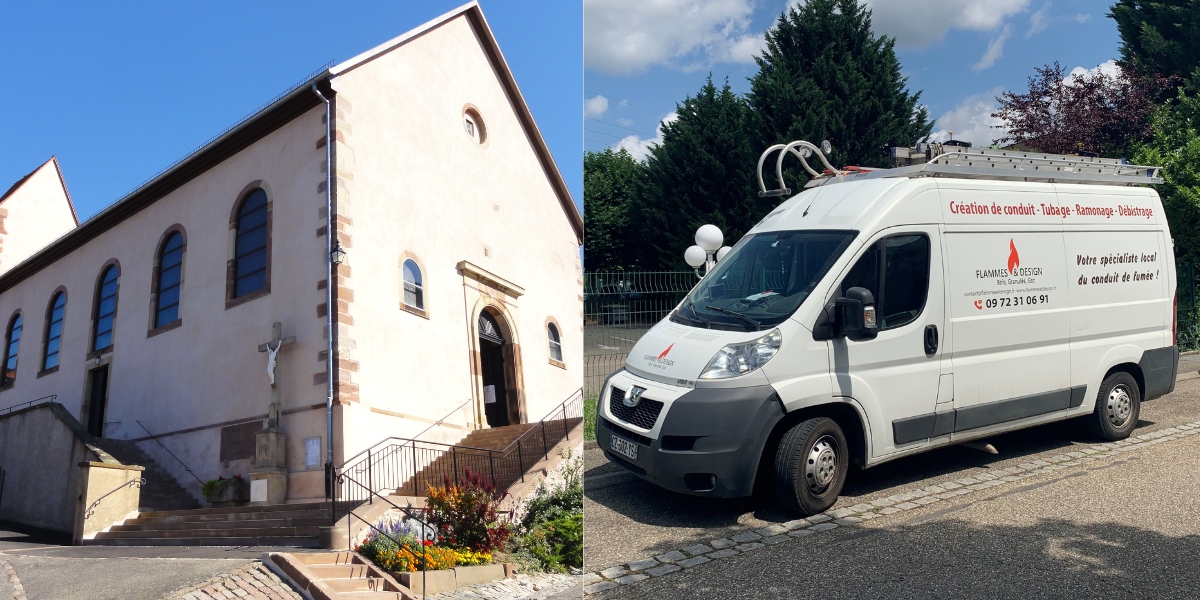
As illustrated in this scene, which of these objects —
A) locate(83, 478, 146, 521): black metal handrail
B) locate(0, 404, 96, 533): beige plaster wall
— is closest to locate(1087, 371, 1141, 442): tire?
locate(83, 478, 146, 521): black metal handrail

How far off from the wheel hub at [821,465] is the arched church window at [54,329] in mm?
3356

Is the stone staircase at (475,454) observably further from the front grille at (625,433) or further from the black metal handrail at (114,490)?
the front grille at (625,433)

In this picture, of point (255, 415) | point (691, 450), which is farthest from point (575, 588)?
point (691, 450)

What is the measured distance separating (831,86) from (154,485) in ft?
54.8

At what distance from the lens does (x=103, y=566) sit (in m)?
1.91

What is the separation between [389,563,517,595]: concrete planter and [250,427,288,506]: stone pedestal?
42 centimetres

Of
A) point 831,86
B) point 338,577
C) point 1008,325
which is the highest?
point 831,86

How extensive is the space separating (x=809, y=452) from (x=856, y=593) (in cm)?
106

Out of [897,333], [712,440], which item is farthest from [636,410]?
[897,333]

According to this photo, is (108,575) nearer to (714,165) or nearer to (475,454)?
(475,454)

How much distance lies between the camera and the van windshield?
178 inches

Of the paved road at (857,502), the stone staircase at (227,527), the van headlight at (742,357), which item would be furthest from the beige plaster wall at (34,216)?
the van headlight at (742,357)

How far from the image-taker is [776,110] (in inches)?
671

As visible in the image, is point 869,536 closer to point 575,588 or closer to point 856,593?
point 856,593
